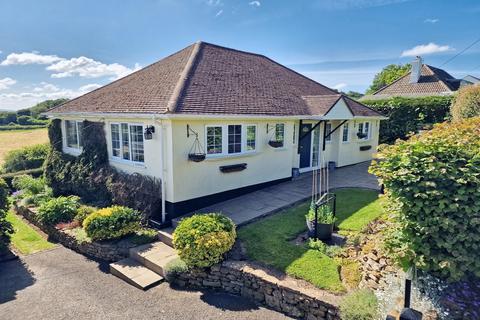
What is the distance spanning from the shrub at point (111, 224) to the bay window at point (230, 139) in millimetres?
3546

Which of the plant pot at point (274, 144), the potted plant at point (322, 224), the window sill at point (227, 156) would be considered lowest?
the potted plant at point (322, 224)

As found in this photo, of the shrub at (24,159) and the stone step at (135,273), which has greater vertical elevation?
the shrub at (24,159)

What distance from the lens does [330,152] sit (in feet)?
54.3

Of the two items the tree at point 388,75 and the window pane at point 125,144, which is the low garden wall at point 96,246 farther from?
the tree at point 388,75

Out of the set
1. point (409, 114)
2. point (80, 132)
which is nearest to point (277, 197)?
point (80, 132)

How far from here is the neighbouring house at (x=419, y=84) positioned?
27.9 meters

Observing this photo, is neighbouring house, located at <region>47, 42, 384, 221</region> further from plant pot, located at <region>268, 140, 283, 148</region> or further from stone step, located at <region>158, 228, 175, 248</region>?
stone step, located at <region>158, 228, 175, 248</region>

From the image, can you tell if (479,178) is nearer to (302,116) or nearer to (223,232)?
(223,232)

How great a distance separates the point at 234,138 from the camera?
11195mm

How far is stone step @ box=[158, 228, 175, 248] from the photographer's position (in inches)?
344

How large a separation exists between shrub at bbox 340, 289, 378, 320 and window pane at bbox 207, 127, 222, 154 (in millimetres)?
6754

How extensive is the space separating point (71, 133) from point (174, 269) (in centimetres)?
1151

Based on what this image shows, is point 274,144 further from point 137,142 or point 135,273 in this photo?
point 135,273

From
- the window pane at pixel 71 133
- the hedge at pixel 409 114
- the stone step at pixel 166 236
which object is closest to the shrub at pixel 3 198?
the stone step at pixel 166 236
